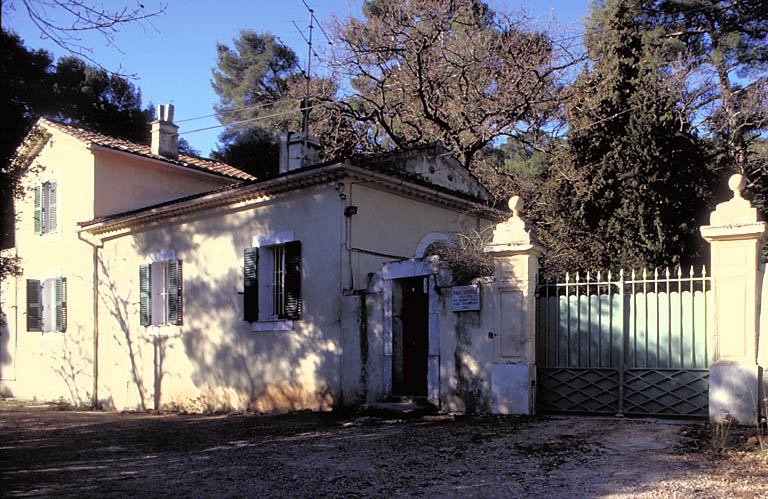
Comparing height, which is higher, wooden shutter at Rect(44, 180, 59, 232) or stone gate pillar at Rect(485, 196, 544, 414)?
wooden shutter at Rect(44, 180, 59, 232)

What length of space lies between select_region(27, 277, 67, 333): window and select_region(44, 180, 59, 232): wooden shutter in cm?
135

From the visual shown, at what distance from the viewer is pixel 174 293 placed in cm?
1529

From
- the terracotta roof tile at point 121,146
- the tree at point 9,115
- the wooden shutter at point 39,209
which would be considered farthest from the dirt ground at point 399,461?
the wooden shutter at point 39,209

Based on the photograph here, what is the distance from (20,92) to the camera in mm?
8391

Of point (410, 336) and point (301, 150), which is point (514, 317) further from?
point (301, 150)

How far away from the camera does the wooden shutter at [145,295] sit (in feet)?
51.5

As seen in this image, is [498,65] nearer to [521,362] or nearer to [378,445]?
[521,362]

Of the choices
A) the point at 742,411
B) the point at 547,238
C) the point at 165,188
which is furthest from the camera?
the point at 165,188

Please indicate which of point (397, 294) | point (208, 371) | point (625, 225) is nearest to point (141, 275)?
point (208, 371)

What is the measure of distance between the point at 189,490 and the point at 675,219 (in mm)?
10726

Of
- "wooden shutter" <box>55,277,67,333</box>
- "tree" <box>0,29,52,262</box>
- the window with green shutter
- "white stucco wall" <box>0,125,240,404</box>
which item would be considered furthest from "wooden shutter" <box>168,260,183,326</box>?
"tree" <box>0,29,52,262</box>

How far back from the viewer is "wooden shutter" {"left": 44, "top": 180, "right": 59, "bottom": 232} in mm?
18406

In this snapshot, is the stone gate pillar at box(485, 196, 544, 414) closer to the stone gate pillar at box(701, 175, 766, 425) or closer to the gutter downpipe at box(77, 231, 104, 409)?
the stone gate pillar at box(701, 175, 766, 425)

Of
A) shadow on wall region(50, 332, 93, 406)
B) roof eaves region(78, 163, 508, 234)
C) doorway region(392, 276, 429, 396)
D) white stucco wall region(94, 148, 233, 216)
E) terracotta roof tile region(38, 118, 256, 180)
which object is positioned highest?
terracotta roof tile region(38, 118, 256, 180)
